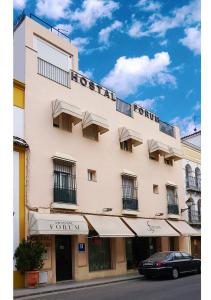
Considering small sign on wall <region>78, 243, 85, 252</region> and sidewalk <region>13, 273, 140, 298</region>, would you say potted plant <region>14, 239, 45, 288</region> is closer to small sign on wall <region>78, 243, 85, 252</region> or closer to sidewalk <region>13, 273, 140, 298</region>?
sidewalk <region>13, 273, 140, 298</region>

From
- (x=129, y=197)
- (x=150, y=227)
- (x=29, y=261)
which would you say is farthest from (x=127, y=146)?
(x=29, y=261)

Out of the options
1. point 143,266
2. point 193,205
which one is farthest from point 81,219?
point 193,205

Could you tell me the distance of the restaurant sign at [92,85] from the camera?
22.4 m

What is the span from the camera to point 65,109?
1977 cm

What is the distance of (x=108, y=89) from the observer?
24.9 m

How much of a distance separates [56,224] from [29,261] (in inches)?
86.6

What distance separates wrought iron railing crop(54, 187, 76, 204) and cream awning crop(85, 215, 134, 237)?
1373mm

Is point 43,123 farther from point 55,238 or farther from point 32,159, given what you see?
point 55,238

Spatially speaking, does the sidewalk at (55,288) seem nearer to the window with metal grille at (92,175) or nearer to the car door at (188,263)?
the car door at (188,263)

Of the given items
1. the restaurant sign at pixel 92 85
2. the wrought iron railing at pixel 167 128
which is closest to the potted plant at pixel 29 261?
the restaurant sign at pixel 92 85

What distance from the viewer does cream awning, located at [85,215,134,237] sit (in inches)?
809
